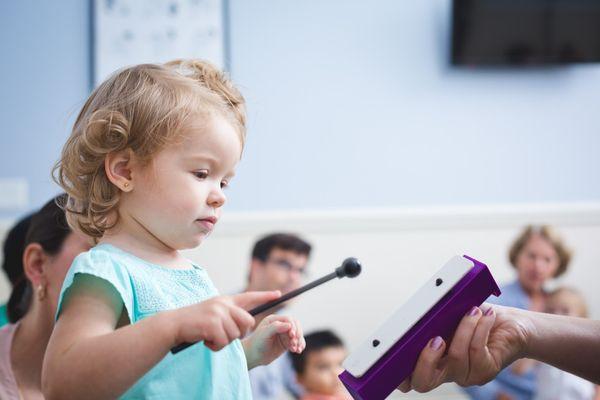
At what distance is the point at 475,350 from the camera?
0.92 meters

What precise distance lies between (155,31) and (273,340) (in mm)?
1978

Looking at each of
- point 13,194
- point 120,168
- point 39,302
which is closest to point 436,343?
point 120,168

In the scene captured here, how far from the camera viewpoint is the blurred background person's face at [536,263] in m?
2.61

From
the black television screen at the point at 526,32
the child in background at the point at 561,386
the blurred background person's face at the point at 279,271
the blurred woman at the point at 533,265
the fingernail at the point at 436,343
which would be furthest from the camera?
the black television screen at the point at 526,32

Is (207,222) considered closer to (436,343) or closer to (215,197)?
(215,197)

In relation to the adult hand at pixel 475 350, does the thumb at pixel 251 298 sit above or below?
above

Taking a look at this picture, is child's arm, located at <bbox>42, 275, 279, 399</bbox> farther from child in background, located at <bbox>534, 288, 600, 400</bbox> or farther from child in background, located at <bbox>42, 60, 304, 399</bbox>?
child in background, located at <bbox>534, 288, 600, 400</bbox>

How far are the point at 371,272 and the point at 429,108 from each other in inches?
26.8

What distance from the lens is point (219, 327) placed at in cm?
65

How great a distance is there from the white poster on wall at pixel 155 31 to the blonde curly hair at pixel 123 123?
5.81ft

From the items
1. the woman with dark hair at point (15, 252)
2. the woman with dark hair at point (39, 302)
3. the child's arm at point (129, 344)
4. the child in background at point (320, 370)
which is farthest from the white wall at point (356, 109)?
the child's arm at point (129, 344)

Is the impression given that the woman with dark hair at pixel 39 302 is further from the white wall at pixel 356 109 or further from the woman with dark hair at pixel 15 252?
the white wall at pixel 356 109

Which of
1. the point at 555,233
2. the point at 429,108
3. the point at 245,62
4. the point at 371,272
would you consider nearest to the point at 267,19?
the point at 245,62

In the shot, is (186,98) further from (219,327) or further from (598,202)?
(598,202)
